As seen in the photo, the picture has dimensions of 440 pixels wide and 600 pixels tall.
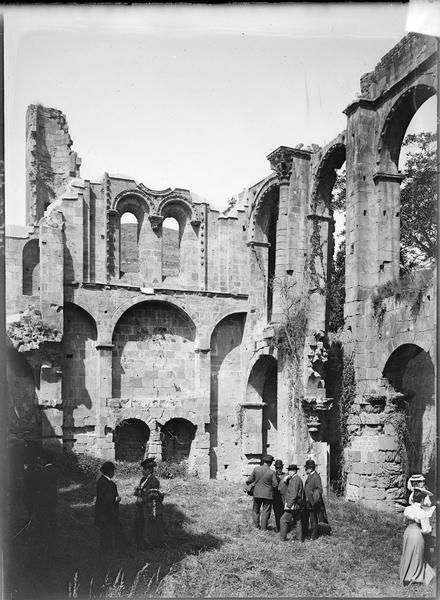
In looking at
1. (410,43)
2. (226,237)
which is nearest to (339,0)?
(410,43)

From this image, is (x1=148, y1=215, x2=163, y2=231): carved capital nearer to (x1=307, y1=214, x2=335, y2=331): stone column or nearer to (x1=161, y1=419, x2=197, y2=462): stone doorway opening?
(x1=307, y1=214, x2=335, y2=331): stone column

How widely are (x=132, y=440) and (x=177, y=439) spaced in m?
1.51

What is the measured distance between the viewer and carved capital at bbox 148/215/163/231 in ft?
65.5

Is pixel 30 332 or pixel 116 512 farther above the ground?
pixel 30 332

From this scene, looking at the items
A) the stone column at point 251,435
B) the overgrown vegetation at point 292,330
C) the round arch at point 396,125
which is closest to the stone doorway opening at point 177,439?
the stone column at point 251,435

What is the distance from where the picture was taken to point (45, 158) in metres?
21.5

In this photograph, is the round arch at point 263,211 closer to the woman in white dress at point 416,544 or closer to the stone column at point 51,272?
the stone column at point 51,272

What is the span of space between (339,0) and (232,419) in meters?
15.3

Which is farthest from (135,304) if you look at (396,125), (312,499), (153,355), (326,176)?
(312,499)

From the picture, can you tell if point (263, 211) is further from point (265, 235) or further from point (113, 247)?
point (113, 247)

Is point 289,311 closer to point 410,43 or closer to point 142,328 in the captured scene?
point 142,328

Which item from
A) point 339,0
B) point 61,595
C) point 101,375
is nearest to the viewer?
point 339,0

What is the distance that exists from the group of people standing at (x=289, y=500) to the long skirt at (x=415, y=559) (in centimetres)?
282

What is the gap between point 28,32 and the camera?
26.2 feet
